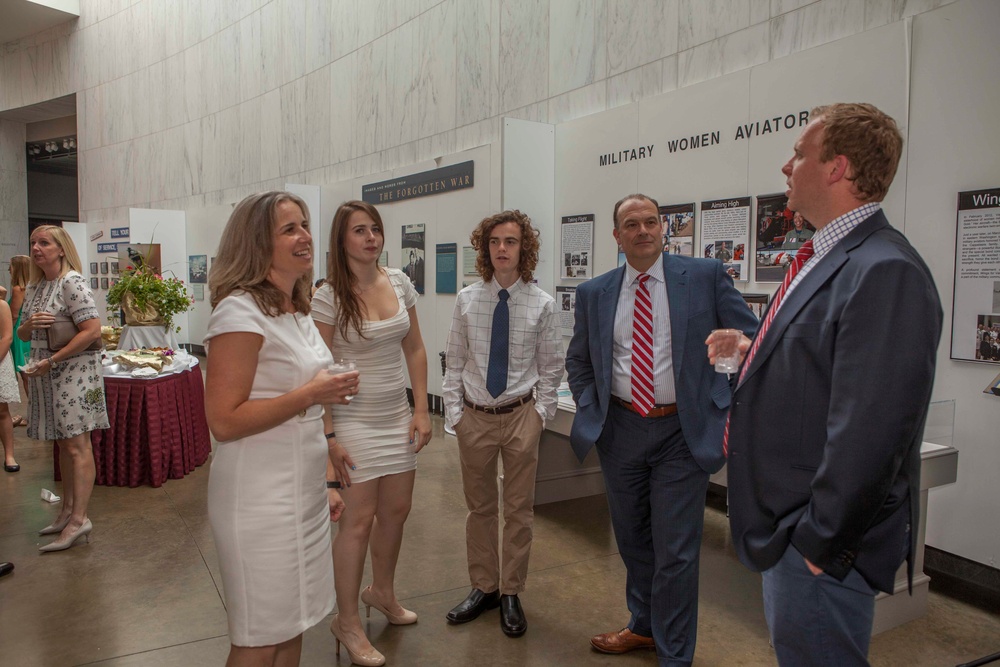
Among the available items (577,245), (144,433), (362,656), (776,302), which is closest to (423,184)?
(577,245)

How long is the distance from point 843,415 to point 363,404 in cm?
180

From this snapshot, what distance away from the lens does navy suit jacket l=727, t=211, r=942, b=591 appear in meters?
1.26

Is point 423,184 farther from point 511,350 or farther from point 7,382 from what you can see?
point 511,350

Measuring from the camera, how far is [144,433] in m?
5.11

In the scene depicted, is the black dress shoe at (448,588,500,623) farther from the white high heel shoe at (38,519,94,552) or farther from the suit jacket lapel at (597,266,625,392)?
the white high heel shoe at (38,519,94,552)

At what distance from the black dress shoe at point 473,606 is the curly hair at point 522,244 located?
1.48 metres

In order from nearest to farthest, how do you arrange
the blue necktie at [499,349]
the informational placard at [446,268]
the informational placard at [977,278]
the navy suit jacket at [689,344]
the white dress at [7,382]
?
the navy suit jacket at [689,344]
the blue necktie at [499,349]
the informational placard at [977,278]
the white dress at [7,382]
the informational placard at [446,268]

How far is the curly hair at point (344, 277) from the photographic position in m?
2.56

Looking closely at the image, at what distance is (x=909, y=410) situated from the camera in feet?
4.14

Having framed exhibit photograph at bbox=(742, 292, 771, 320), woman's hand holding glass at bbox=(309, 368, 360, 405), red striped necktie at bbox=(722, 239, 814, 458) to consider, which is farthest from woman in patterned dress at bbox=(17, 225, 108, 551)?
framed exhibit photograph at bbox=(742, 292, 771, 320)

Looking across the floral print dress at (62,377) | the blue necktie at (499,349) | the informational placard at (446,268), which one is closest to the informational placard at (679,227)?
the blue necktie at (499,349)

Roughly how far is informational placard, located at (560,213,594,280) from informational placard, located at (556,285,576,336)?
138 millimetres

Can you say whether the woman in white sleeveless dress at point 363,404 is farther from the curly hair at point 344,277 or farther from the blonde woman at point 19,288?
the blonde woman at point 19,288

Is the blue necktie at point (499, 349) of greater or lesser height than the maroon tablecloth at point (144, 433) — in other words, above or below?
above
